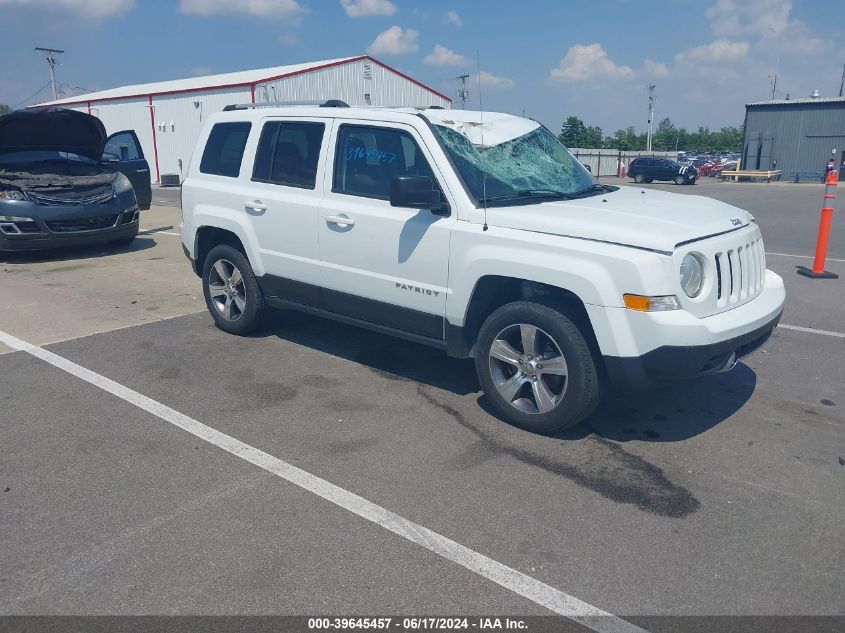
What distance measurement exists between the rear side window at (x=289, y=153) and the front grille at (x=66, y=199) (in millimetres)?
5383

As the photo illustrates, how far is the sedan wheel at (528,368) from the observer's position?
4.25m

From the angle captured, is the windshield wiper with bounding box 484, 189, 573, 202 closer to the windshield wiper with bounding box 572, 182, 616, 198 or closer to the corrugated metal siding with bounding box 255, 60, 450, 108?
the windshield wiper with bounding box 572, 182, 616, 198

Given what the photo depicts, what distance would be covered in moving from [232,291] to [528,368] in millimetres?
3158

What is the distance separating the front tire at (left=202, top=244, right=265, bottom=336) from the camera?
6.08 metres

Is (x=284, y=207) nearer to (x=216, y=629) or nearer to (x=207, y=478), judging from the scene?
(x=207, y=478)

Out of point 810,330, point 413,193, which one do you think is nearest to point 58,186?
point 413,193

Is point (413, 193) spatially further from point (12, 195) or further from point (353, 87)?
point (353, 87)

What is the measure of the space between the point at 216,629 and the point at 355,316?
9.50ft

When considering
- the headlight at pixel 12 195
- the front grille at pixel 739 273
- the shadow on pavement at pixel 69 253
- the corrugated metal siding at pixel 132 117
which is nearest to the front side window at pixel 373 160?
the front grille at pixel 739 273

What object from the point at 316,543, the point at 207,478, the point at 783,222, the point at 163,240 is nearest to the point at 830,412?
the point at 316,543

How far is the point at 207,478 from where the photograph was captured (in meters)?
3.82

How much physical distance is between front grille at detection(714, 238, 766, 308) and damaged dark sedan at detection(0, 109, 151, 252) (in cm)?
885

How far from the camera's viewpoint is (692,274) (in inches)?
156

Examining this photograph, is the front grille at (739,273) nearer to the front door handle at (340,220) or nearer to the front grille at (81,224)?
the front door handle at (340,220)
